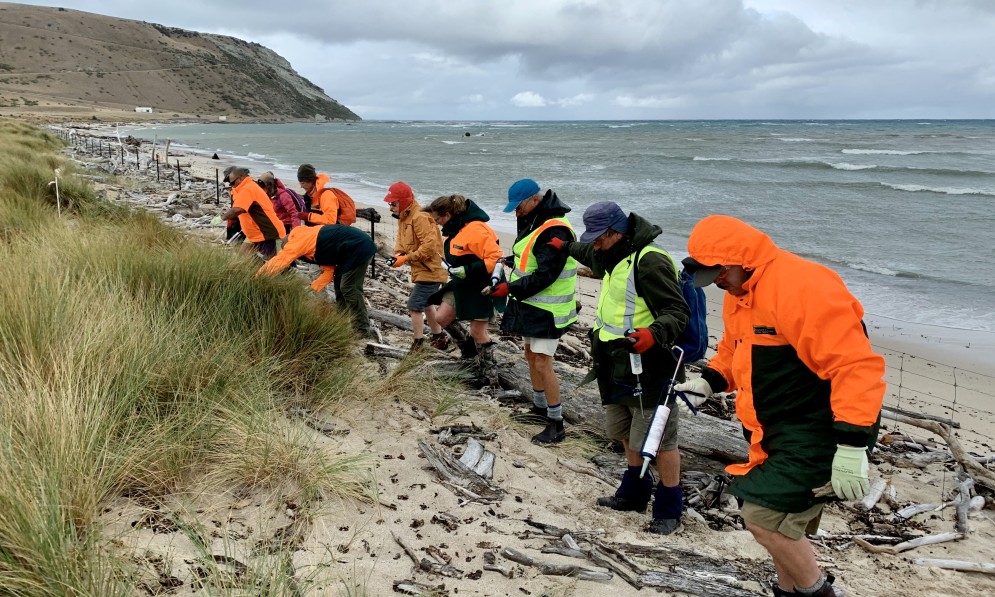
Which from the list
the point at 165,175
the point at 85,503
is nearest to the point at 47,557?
the point at 85,503

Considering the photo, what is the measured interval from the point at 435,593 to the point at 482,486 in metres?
1.18

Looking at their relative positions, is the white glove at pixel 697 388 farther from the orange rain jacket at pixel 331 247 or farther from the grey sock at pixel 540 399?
the orange rain jacket at pixel 331 247

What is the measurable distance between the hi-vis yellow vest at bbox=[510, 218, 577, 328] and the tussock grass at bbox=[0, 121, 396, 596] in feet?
3.99

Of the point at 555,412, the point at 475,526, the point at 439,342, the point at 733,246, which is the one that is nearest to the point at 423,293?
the point at 439,342

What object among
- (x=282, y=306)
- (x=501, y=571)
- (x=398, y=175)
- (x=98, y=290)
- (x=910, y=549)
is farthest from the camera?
(x=398, y=175)

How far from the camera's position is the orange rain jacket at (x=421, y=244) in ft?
20.4

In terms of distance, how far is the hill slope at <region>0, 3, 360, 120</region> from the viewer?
101m

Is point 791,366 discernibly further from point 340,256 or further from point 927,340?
point 927,340

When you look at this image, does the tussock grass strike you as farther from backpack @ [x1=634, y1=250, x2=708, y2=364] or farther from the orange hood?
the orange hood

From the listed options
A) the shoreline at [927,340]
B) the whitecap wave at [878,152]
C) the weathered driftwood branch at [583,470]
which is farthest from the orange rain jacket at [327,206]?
the whitecap wave at [878,152]

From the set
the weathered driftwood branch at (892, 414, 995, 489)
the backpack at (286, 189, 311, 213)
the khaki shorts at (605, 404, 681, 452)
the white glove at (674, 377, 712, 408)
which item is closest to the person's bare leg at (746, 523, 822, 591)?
the white glove at (674, 377, 712, 408)

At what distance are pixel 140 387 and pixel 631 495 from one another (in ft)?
9.25

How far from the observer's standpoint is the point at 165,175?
21.7 metres

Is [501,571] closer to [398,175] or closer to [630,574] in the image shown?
[630,574]
